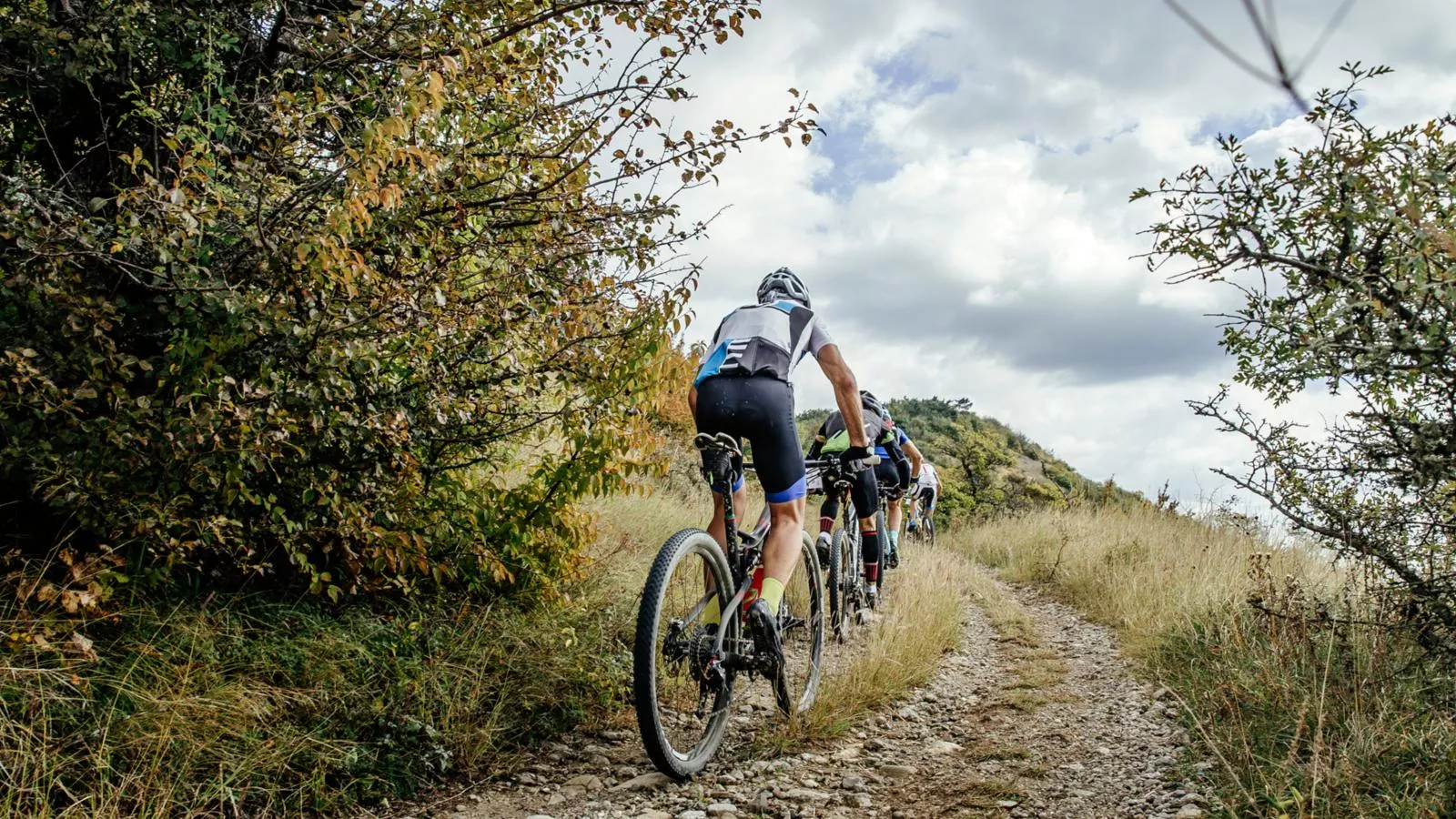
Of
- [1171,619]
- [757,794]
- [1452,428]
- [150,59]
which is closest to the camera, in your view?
[1452,428]

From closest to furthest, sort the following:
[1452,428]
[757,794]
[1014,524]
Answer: [1452,428] → [757,794] → [1014,524]

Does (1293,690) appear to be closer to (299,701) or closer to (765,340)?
(765,340)

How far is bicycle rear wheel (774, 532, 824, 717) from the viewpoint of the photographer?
4.48 meters

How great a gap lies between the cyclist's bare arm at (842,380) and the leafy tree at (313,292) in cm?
82

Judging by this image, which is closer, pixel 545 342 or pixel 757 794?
pixel 757 794

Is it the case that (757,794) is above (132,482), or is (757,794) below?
below

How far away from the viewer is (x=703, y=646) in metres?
3.89

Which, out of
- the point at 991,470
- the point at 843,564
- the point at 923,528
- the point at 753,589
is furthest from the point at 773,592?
the point at 991,470

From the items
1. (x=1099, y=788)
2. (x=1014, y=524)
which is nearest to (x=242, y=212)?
(x=1099, y=788)

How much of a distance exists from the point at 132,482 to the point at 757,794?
297cm

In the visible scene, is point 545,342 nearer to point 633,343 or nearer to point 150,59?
point 633,343

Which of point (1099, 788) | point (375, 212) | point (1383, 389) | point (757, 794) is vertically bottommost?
point (757, 794)

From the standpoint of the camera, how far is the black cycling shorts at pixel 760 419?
13.2 feet

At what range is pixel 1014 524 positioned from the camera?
1391cm
